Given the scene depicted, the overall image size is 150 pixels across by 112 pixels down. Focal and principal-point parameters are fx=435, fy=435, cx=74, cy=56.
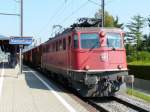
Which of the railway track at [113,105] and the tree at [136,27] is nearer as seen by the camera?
the railway track at [113,105]

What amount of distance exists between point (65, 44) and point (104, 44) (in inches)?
105

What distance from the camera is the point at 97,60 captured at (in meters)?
17.8

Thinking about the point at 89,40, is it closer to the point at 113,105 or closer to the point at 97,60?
the point at 97,60

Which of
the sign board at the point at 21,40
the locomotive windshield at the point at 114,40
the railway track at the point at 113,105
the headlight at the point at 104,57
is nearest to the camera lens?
the railway track at the point at 113,105

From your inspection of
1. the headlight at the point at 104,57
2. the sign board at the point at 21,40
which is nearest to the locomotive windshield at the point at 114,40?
the headlight at the point at 104,57

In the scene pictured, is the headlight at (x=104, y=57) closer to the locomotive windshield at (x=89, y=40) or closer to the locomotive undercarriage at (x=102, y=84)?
the locomotive windshield at (x=89, y=40)

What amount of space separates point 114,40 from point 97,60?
48.8 inches

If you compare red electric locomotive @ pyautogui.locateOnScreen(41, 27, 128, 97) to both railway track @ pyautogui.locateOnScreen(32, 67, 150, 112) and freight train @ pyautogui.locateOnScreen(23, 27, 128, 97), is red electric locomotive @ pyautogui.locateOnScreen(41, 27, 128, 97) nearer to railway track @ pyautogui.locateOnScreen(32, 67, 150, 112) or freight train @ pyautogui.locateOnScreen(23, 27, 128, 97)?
freight train @ pyautogui.locateOnScreen(23, 27, 128, 97)

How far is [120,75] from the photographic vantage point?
17734 mm

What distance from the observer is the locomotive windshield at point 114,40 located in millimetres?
18191

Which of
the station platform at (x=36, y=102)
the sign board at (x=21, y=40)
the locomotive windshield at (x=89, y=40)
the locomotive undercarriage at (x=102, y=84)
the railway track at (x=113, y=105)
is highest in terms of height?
the sign board at (x=21, y=40)

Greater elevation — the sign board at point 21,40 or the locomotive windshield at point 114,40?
the sign board at point 21,40

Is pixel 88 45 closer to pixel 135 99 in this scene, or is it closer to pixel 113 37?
pixel 113 37

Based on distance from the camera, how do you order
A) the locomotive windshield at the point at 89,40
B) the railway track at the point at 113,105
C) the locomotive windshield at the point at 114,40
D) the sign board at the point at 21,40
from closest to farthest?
the railway track at the point at 113,105, the locomotive windshield at the point at 89,40, the locomotive windshield at the point at 114,40, the sign board at the point at 21,40
